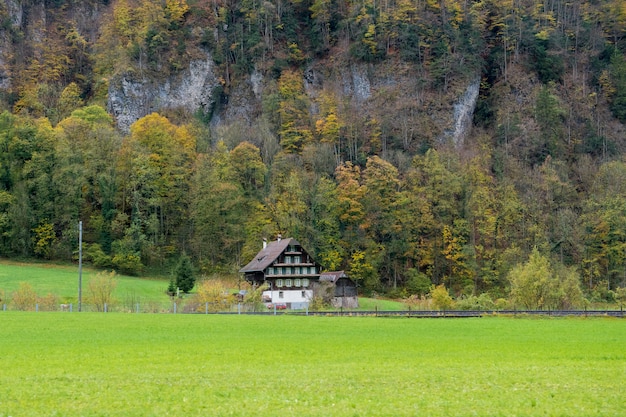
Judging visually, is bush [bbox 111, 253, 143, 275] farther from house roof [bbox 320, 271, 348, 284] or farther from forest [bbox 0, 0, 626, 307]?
house roof [bbox 320, 271, 348, 284]

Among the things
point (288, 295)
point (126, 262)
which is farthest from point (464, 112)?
point (126, 262)

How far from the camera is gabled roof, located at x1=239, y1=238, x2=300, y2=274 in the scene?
7975 cm

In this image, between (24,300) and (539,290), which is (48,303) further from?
(539,290)

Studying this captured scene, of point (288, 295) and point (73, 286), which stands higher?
point (73, 286)

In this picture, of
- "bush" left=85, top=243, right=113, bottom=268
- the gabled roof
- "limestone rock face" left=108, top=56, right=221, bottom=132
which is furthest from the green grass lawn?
"limestone rock face" left=108, top=56, right=221, bottom=132

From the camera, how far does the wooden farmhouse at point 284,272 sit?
8031 centimetres

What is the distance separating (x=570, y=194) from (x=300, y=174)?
31160mm

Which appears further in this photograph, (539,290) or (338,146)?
(338,146)

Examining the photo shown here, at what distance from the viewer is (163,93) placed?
366 feet

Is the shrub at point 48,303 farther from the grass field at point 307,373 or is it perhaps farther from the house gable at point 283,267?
the house gable at point 283,267

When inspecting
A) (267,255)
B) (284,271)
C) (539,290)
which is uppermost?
(267,255)

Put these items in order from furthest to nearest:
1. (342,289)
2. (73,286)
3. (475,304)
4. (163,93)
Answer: (163,93)
(342,289)
(73,286)
(475,304)

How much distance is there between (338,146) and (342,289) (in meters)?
28.6

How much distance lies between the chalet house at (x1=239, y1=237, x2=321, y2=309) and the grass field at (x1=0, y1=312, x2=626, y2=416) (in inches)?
1584
